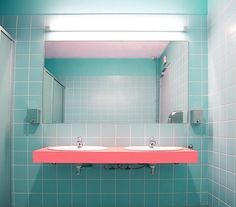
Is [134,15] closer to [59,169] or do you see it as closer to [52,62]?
[52,62]

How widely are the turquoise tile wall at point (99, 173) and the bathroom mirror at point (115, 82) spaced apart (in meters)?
0.10

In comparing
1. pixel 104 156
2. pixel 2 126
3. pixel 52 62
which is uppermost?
pixel 52 62

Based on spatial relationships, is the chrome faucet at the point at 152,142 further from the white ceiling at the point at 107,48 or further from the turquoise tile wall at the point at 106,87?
the white ceiling at the point at 107,48

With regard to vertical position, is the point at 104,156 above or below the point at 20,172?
above

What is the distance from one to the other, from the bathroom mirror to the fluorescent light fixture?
13 cm

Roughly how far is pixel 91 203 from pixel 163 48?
1679 mm

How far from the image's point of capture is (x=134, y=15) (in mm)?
3086

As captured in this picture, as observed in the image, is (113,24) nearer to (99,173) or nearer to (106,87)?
(106,87)

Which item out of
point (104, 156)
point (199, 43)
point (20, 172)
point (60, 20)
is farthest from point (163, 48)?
point (20, 172)

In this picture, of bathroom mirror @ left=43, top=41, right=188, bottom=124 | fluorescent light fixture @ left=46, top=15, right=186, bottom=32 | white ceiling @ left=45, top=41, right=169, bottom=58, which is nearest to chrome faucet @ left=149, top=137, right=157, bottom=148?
bathroom mirror @ left=43, top=41, right=188, bottom=124

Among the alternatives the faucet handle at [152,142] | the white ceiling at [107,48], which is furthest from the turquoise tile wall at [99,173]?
the white ceiling at [107,48]

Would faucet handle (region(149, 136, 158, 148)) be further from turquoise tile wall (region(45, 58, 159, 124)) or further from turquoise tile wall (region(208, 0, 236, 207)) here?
turquoise tile wall (region(208, 0, 236, 207))

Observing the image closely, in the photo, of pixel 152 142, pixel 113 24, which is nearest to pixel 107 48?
pixel 113 24

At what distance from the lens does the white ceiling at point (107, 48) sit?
3.05 meters
